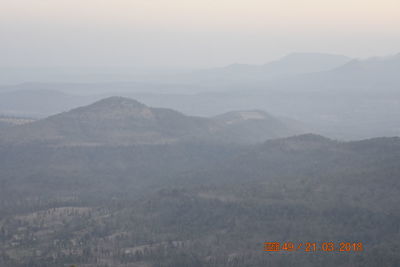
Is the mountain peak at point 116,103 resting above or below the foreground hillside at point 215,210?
above

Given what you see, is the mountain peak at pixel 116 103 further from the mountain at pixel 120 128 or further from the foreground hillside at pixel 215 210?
the foreground hillside at pixel 215 210

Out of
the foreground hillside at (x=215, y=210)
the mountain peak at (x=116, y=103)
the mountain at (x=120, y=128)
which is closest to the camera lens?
the foreground hillside at (x=215, y=210)

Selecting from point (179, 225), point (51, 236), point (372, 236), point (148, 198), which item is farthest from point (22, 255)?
point (372, 236)
